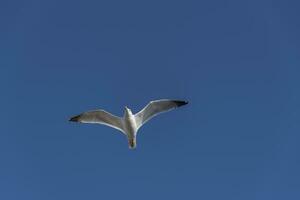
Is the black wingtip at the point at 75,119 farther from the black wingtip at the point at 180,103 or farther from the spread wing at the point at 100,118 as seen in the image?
the black wingtip at the point at 180,103

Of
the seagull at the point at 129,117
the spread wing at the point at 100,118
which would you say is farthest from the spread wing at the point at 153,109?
the spread wing at the point at 100,118

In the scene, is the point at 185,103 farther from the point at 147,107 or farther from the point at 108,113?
the point at 108,113

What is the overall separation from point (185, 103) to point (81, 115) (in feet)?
21.3

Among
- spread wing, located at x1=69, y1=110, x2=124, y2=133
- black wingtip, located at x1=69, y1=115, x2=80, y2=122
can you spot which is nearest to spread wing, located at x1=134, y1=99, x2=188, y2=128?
spread wing, located at x1=69, y1=110, x2=124, y2=133

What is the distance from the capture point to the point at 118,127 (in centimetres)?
2909

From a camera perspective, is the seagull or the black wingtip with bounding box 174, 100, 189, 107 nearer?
the black wingtip with bounding box 174, 100, 189, 107

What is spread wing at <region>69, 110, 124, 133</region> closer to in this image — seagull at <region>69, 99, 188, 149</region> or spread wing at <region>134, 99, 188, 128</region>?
seagull at <region>69, 99, 188, 149</region>

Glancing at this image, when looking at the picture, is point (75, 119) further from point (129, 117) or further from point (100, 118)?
point (129, 117)

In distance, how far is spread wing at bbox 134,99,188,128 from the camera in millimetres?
28344

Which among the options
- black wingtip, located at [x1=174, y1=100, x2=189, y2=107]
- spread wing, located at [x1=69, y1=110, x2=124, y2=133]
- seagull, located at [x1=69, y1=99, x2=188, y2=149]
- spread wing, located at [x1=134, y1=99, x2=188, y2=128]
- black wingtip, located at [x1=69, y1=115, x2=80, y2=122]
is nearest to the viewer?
black wingtip, located at [x1=174, y1=100, x2=189, y2=107]

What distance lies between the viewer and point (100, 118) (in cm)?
2939

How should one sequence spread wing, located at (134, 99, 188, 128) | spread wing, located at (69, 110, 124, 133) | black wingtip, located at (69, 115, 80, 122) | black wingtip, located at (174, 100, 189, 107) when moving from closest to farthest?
black wingtip, located at (174, 100, 189, 107)
spread wing, located at (134, 99, 188, 128)
black wingtip, located at (69, 115, 80, 122)
spread wing, located at (69, 110, 124, 133)

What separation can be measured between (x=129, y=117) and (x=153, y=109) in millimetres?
1652

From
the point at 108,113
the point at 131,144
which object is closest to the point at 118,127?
the point at 108,113
